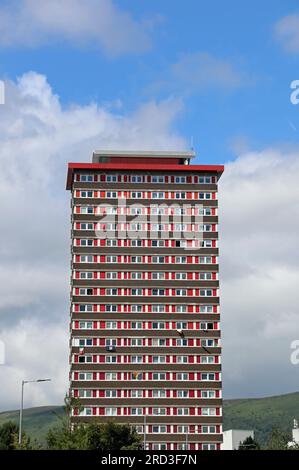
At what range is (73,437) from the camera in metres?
73.2

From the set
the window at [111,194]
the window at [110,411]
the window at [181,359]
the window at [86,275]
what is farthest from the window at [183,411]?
the window at [111,194]

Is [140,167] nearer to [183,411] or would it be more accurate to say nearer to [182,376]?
[182,376]

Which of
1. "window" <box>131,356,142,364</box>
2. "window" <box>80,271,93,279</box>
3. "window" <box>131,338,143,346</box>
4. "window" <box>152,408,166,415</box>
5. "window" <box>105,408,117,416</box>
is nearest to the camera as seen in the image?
"window" <box>105,408,117,416</box>

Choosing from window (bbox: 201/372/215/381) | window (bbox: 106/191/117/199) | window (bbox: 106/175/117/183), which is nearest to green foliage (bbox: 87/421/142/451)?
window (bbox: 201/372/215/381)

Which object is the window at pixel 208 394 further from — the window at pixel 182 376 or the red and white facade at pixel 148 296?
the window at pixel 182 376

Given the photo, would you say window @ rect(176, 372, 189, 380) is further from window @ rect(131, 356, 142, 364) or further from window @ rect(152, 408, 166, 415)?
window @ rect(131, 356, 142, 364)

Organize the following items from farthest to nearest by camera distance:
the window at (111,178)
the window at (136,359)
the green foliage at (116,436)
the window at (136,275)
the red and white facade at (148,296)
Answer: the window at (111,178)
the window at (136,275)
the window at (136,359)
the red and white facade at (148,296)
the green foliage at (116,436)

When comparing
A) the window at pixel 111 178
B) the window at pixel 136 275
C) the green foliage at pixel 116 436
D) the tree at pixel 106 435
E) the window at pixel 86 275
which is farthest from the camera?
the window at pixel 111 178

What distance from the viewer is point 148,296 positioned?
7210 inches

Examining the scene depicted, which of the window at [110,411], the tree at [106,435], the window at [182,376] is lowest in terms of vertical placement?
the tree at [106,435]

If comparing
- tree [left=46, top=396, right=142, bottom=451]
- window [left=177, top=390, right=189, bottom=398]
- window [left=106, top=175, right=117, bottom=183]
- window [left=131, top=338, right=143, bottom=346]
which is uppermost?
window [left=106, top=175, right=117, bottom=183]

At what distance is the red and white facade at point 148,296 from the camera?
17500 centimetres

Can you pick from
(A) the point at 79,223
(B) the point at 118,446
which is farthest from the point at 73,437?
(A) the point at 79,223

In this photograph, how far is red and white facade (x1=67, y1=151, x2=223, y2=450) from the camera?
175 meters
